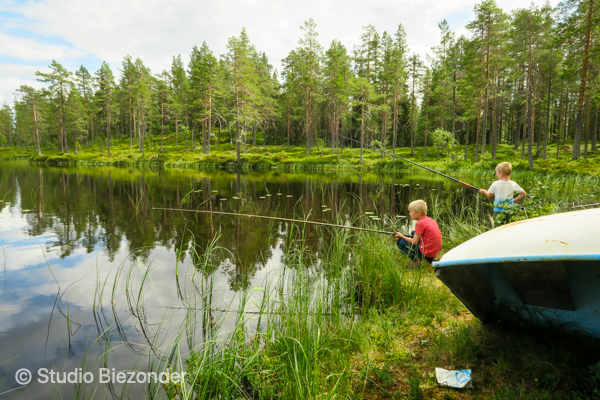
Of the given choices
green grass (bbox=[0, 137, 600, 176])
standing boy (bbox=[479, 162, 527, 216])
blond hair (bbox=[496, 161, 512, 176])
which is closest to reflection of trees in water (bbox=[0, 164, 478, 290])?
standing boy (bbox=[479, 162, 527, 216])

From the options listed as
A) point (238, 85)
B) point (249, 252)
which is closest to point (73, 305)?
point (249, 252)

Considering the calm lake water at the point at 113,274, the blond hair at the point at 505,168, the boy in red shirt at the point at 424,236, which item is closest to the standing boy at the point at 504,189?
the blond hair at the point at 505,168

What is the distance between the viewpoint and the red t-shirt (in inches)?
162

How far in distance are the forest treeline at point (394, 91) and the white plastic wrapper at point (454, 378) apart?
11010mm

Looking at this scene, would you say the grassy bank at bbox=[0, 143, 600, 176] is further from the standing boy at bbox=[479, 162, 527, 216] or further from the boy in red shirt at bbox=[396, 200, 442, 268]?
the boy in red shirt at bbox=[396, 200, 442, 268]

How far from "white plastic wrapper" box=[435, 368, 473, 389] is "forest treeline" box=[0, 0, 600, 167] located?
11.0 meters

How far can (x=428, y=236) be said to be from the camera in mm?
4145

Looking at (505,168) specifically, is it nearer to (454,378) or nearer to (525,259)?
(525,259)

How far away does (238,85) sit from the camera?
3247cm

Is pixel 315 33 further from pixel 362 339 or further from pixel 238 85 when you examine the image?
pixel 362 339

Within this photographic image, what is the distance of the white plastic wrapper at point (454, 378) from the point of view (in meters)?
2.04

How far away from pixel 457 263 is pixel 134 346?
3.14 meters

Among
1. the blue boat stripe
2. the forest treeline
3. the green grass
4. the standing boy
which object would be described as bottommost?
the blue boat stripe

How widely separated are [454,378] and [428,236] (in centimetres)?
229
